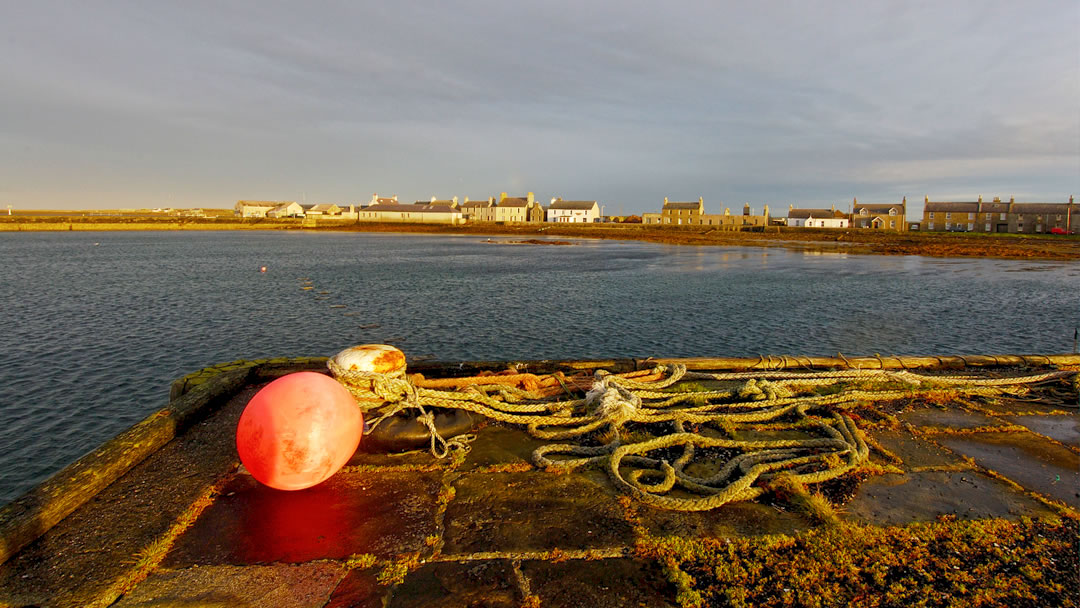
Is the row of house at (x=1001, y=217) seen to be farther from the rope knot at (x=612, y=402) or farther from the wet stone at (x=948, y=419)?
the rope knot at (x=612, y=402)

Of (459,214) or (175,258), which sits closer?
(175,258)

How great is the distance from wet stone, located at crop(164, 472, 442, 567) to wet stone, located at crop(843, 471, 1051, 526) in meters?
4.25

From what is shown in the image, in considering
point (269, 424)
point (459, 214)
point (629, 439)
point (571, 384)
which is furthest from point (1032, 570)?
point (459, 214)

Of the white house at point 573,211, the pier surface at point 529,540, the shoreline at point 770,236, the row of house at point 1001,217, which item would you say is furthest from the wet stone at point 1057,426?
the white house at point 573,211

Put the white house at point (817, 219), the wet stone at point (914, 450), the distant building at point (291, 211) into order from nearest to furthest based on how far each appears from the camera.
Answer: the wet stone at point (914, 450) → the white house at point (817, 219) → the distant building at point (291, 211)

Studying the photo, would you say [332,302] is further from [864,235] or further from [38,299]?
[864,235]

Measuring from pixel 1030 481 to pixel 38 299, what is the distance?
3786cm

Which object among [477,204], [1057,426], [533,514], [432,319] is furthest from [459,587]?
[477,204]

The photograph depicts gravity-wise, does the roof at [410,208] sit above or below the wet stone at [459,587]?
above

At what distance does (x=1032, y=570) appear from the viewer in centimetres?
427

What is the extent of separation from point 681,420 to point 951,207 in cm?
13783

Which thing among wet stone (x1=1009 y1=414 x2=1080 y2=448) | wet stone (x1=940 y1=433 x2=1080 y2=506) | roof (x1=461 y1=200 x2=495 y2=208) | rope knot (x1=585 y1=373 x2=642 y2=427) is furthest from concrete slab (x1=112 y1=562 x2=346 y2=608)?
roof (x1=461 y1=200 x2=495 y2=208)

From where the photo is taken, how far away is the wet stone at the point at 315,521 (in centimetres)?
454

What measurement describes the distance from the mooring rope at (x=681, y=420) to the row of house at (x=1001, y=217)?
420 feet
